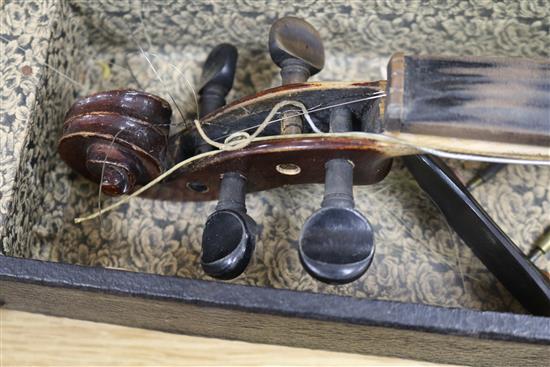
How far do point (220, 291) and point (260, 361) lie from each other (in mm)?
345

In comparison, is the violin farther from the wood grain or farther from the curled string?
the wood grain

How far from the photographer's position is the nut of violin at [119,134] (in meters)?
1.07

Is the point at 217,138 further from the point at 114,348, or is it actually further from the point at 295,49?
the point at 114,348

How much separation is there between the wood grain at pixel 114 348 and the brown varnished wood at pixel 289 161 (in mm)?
295

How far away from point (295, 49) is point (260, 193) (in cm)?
31

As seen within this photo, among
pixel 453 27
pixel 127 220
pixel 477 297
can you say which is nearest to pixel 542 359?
pixel 477 297

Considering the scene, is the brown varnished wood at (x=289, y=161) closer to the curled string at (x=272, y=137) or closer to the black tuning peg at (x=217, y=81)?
the curled string at (x=272, y=137)

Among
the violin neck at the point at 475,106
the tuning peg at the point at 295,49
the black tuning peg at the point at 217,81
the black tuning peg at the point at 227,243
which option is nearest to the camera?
the violin neck at the point at 475,106

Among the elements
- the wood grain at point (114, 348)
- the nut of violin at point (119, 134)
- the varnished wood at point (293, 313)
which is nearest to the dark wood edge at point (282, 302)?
the varnished wood at point (293, 313)

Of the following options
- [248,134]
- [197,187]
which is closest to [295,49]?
[248,134]

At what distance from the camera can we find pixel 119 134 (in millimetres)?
1071

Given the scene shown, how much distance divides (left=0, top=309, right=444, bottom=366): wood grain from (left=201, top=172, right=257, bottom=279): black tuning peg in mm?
318

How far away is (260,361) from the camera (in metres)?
1.26

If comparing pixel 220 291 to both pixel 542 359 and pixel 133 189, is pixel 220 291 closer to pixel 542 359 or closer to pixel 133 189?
pixel 133 189
